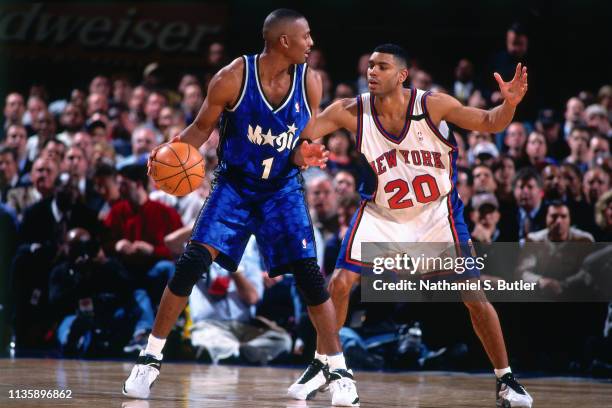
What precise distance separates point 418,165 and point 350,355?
7.77 feet

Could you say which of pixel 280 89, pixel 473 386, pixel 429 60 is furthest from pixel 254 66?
pixel 429 60

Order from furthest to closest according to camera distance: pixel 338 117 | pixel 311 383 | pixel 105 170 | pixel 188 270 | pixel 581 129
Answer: pixel 581 129 → pixel 105 170 → pixel 338 117 → pixel 311 383 → pixel 188 270

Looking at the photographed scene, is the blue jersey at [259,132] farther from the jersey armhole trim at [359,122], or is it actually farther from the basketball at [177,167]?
the jersey armhole trim at [359,122]

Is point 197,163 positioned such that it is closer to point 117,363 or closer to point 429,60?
point 117,363

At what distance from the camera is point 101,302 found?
329 inches

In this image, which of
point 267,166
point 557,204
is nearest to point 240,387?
point 267,166

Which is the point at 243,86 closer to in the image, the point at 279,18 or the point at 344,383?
the point at 279,18

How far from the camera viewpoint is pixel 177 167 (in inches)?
213

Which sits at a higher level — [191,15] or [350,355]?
[191,15]

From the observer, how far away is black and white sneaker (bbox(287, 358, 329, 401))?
18.7ft

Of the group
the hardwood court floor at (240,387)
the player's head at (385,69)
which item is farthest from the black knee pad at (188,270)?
the player's head at (385,69)

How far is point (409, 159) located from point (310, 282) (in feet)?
3.57

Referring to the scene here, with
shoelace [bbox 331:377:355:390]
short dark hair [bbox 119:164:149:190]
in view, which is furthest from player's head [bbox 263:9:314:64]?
short dark hair [bbox 119:164:149:190]

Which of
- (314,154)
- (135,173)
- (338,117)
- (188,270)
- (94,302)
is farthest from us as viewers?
(135,173)
